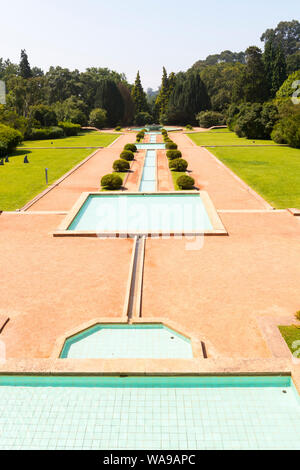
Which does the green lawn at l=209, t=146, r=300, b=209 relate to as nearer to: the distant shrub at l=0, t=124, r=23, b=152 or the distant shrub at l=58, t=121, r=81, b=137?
the distant shrub at l=0, t=124, r=23, b=152

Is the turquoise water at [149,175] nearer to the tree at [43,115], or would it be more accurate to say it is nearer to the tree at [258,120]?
the tree at [258,120]

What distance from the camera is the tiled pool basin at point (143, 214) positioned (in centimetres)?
1498

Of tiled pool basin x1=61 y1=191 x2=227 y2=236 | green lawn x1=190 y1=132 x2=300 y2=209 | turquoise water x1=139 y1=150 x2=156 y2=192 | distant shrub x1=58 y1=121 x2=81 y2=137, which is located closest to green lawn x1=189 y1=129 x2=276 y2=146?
green lawn x1=190 y1=132 x2=300 y2=209

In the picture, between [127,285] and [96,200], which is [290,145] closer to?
[96,200]

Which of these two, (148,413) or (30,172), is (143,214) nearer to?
(148,413)

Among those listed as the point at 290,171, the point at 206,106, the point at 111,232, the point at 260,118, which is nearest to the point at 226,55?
the point at 206,106

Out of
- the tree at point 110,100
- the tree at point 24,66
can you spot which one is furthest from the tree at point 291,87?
the tree at point 24,66

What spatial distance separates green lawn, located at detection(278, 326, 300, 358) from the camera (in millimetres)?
7890

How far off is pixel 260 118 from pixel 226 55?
17078 cm

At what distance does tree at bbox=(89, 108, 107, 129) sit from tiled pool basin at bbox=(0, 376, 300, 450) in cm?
6980

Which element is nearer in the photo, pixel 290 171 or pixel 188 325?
pixel 188 325

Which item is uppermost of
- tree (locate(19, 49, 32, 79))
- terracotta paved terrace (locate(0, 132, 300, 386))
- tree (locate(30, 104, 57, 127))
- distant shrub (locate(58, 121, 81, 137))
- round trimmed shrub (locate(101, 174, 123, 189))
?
tree (locate(19, 49, 32, 79))

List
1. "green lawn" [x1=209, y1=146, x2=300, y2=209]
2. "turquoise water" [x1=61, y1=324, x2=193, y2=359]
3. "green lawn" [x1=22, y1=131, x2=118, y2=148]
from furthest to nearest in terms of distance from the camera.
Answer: "green lawn" [x1=22, y1=131, x2=118, y2=148], "green lawn" [x1=209, y1=146, x2=300, y2=209], "turquoise water" [x1=61, y1=324, x2=193, y2=359]

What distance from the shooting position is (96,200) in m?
19.6
